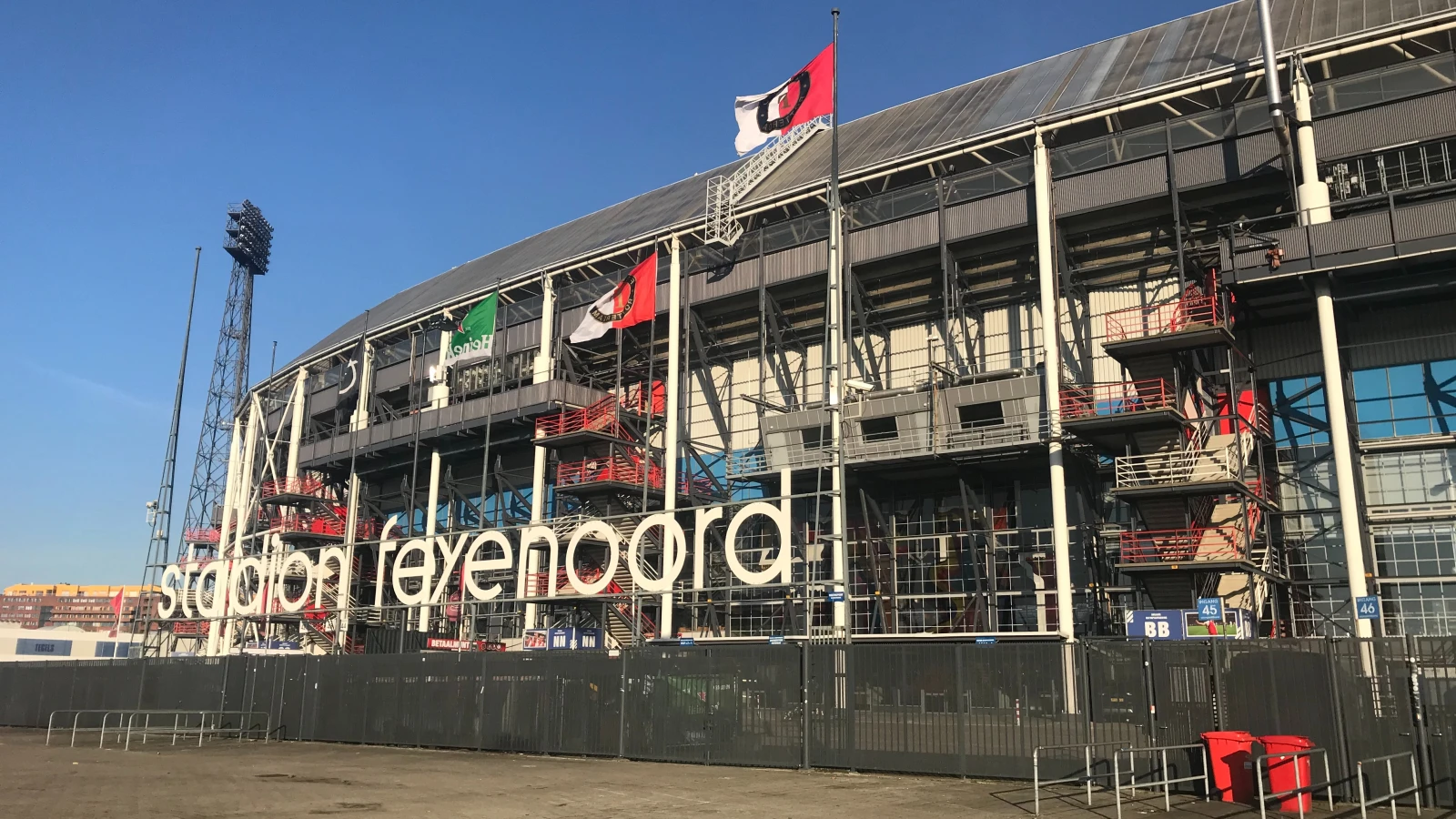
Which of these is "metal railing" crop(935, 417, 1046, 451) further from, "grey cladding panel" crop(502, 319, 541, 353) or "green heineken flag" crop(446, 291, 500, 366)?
"grey cladding panel" crop(502, 319, 541, 353)

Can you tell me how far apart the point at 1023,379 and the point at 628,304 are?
604 inches

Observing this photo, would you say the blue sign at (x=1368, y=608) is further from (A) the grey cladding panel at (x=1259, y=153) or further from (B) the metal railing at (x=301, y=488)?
(B) the metal railing at (x=301, y=488)

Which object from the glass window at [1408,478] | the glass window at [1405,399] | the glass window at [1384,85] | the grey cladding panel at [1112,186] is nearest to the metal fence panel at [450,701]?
the grey cladding panel at [1112,186]

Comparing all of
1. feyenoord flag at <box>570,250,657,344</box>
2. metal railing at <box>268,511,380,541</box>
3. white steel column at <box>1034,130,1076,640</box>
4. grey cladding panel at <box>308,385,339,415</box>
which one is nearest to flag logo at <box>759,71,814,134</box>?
white steel column at <box>1034,130,1076,640</box>

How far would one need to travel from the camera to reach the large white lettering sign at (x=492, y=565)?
32469 mm

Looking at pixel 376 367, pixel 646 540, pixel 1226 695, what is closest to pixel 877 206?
pixel 646 540

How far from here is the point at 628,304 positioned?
40469 millimetres

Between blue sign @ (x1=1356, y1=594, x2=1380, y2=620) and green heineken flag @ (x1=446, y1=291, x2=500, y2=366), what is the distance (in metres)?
31.2

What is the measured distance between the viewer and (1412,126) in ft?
93.5

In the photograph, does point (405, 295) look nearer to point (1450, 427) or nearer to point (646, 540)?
point (646, 540)

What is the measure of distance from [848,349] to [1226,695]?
2271 cm

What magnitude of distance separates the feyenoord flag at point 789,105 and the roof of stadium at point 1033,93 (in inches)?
219

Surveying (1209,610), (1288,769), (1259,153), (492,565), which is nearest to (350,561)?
(492,565)

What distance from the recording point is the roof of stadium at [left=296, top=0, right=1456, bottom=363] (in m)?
33.7
